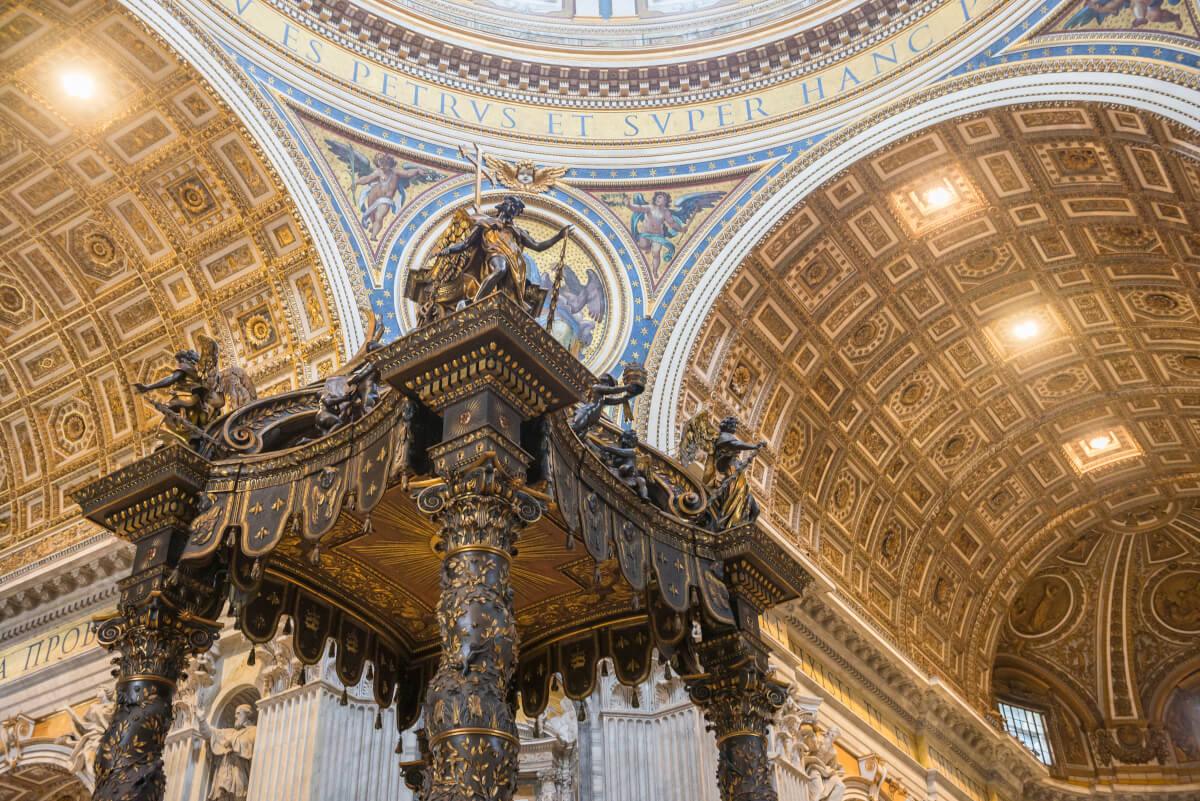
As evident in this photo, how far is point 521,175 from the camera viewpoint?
1341cm

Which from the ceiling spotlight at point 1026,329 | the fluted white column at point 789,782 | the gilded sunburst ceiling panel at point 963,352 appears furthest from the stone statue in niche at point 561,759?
the ceiling spotlight at point 1026,329

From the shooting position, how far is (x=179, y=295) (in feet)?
41.9

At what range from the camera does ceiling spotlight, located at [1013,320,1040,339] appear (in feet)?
50.5

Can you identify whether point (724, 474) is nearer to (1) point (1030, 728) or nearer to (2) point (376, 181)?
(2) point (376, 181)

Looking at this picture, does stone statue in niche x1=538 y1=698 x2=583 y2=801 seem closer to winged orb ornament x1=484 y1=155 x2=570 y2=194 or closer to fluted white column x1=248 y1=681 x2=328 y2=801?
fluted white column x1=248 y1=681 x2=328 y2=801

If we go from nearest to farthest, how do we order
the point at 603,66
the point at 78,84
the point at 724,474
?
the point at 724,474, the point at 78,84, the point at 603,66

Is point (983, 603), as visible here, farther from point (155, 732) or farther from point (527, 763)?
point (155, 732)

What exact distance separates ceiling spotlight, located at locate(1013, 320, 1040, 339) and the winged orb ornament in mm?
6399

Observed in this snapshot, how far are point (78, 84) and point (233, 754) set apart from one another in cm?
664

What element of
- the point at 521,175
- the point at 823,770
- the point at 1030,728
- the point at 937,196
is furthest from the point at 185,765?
the point at 1030,728

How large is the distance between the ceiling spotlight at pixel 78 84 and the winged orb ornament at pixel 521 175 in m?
4.07

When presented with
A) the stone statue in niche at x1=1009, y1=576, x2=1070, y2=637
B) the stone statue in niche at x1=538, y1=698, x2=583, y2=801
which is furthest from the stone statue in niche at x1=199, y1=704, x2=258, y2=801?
the stone statue in niche at x1=1009, y1=576, x2=1070, y2=637

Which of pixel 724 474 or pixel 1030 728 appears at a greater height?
pixel 1030 728

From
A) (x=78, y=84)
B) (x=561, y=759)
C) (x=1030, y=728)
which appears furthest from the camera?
(x=1030, y=728)
